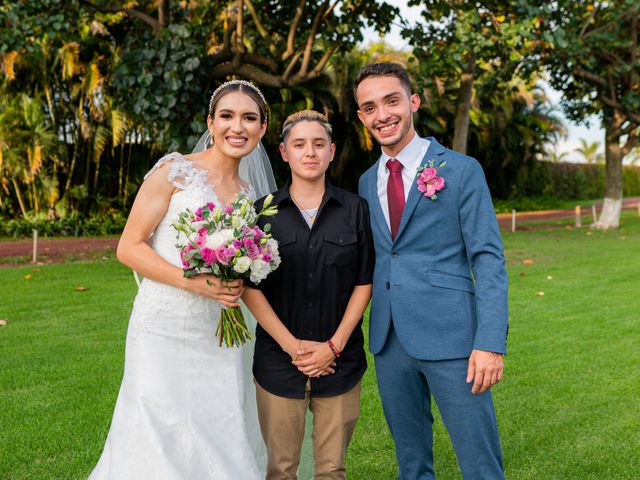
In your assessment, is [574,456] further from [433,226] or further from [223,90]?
[223,90]

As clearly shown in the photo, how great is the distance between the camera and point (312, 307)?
320 centimetres

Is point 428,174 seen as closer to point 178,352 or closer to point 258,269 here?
point 258,269

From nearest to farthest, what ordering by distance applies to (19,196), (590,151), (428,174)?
1. (428,174)
2. (19,196)
3. (590,151)

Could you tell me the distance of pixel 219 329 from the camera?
3.43 metres

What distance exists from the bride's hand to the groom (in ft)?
2.18

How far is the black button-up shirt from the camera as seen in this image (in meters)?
3.18

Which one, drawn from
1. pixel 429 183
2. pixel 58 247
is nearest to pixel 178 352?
pixel 429 183

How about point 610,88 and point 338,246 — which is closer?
point 338,246

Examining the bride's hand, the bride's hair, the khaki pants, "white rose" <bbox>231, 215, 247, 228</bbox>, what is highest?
the bride's hair

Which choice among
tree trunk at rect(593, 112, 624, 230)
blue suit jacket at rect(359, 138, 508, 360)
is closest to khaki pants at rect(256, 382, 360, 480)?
blue suit jacket at rect(359, 138, 508, 360)

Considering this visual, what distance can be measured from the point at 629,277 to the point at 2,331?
958 centimetres

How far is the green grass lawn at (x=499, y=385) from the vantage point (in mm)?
4566

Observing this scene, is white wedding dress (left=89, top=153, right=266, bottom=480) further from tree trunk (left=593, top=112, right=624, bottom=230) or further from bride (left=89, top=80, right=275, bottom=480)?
tree trunk (left=593, top=112, right=624, bottom=230)

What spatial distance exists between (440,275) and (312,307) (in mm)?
615
